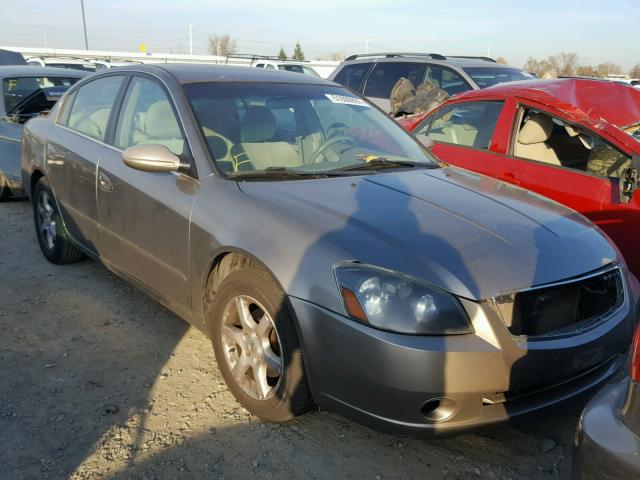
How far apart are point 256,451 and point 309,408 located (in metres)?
0.29

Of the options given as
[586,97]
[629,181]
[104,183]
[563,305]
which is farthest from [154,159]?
[586,97]

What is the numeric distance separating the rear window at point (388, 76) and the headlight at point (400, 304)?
23.5 ft

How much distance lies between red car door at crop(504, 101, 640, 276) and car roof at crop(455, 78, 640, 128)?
0.30ft

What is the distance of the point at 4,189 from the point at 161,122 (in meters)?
4.30

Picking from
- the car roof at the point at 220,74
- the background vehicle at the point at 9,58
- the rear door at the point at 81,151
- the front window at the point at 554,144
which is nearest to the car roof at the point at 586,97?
the front window at the point at 554,144

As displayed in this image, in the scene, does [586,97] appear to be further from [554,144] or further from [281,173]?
[281,173]

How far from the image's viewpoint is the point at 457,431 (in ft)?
7.77

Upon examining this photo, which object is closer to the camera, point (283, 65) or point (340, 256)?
point (340, 256)

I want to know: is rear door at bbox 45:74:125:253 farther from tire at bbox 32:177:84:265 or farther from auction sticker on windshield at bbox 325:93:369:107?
auction sticker on windshield at bbox 325:93:369:107

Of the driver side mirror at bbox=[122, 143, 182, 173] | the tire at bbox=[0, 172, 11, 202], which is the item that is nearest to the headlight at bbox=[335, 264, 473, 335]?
the driver side mirror at bbox=[122, 143, 182, 173]

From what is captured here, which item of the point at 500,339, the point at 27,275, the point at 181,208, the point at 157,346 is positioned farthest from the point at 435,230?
the point at 27,275

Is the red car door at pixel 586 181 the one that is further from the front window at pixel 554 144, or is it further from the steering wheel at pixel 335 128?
the steering wheel at pixel 335 128

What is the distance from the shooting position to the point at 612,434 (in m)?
1.67

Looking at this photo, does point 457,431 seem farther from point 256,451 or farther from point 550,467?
point 256,451
